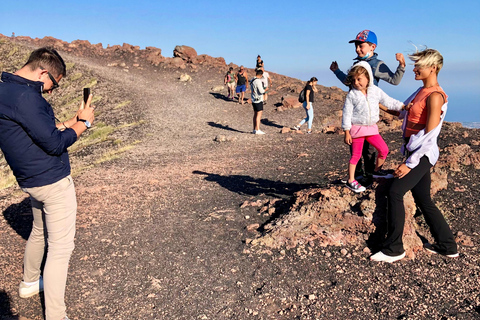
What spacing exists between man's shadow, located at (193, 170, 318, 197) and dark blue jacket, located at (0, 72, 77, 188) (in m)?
4.21

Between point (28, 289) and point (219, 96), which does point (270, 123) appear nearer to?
point (219, 96)

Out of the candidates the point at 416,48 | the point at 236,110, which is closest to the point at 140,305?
the point at 416,48

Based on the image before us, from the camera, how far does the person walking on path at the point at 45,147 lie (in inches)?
123

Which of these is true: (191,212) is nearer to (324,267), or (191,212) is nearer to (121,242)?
(121,242)

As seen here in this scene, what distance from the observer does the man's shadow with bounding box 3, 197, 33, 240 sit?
19.4ft

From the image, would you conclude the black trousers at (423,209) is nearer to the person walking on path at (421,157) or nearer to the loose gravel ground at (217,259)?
the person walking on path at (421,157)

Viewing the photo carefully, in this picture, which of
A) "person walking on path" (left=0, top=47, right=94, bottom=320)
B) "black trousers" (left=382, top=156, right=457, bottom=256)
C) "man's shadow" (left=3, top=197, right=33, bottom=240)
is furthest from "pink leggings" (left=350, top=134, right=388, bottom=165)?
"man's shadow" (left=3, top=197, right=33, bottom=240)

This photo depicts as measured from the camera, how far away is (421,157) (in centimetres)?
410

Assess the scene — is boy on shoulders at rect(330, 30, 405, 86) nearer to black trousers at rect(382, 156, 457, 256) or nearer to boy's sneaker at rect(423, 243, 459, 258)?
black trousers at rect(382, 156, 457, 256)

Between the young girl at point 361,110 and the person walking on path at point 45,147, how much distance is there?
318cm

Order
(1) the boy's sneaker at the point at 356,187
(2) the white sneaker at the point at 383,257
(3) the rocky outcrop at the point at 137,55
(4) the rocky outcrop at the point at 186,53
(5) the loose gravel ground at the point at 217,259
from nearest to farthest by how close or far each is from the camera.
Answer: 1. (5) the loose gravel ground at the point at 217,259
2. (2) the white sneaker at the point at 383,257
3. (1) the boy's sneaker at the point at 356,187
4. (3) the rocky outcrop at the point at 137,55
5. (4) the rocky outcrop at the point at 186,53

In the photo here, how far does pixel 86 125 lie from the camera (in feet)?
11.7

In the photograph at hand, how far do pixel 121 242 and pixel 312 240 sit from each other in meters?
2.69

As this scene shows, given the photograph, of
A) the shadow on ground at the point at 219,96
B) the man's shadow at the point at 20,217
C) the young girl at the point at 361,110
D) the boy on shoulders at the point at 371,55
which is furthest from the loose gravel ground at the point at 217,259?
the shadow on ground at the point at 219,96
